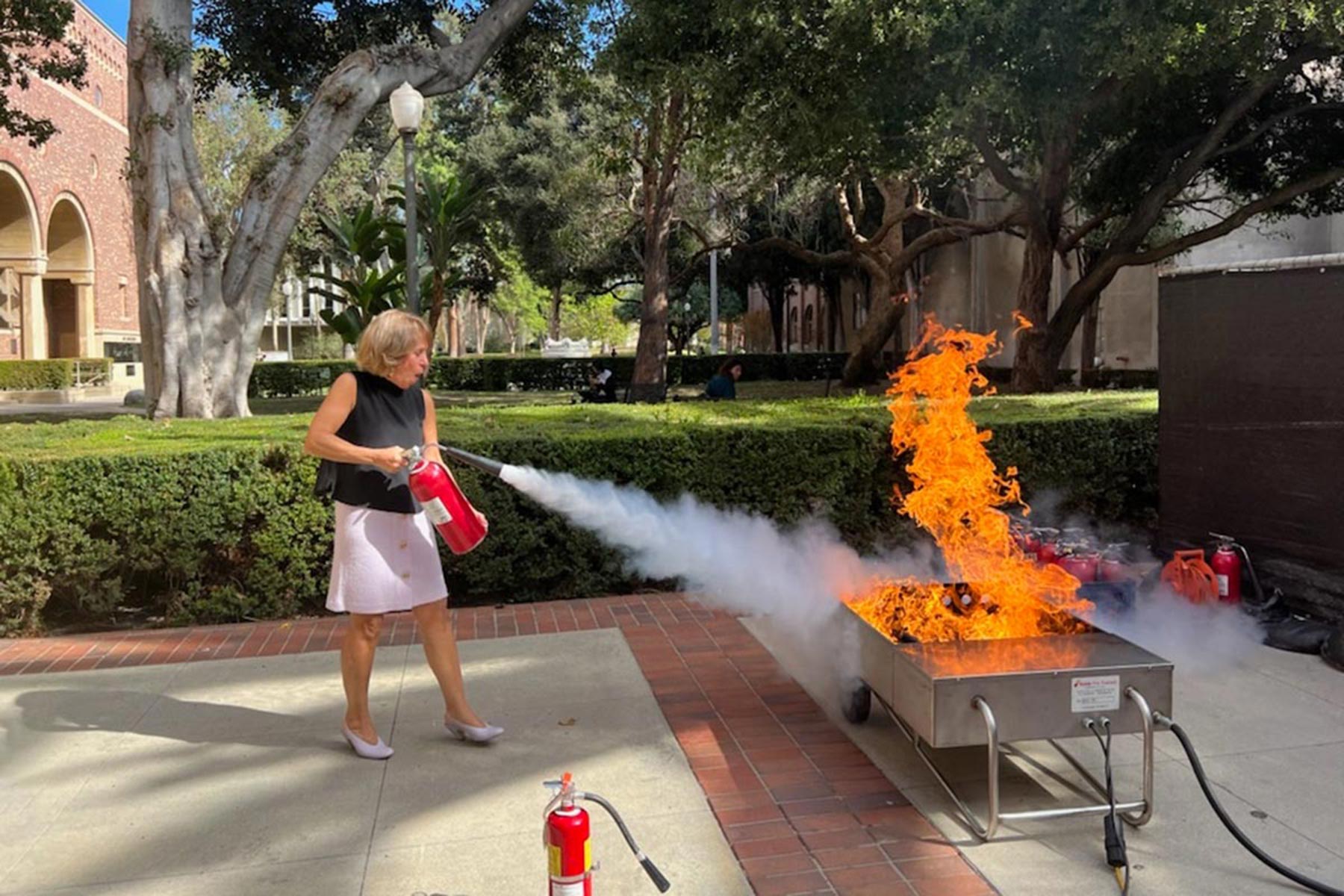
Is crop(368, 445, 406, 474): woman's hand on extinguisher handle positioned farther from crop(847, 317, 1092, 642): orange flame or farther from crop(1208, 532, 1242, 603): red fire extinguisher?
crop(1208, 532, 1242, 603): red fire extinguisher

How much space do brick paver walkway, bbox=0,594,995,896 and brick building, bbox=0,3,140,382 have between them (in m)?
32.0

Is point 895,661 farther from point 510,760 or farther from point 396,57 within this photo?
point 396,57

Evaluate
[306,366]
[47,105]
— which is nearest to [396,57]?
[306,366]

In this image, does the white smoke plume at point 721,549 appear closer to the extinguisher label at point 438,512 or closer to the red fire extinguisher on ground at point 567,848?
the extinguisher label at point 438,512

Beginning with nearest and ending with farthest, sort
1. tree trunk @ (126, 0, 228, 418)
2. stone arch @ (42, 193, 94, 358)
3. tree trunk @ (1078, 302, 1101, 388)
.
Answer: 1. tree trunk @ (126, 0, 228, 418)
2. tree trunk @ (1078, 302, 1101, 388)
3. stone arch @ (42, 193, 94, 358)

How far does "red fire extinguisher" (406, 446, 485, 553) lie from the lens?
3848 mm

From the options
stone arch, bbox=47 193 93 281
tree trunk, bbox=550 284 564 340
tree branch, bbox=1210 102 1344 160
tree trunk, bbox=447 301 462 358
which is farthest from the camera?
tree trunk, bbox=447 301 462 358

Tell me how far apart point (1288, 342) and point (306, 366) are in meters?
30.6

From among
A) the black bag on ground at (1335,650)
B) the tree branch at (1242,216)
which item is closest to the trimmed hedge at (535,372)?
the tree branch at (1242,216)

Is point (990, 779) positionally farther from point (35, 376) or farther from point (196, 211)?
point (35, 376)

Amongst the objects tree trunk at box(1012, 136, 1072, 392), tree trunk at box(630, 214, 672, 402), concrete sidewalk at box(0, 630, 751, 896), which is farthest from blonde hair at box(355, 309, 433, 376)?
tree trunk at box(630, 214, 672, 402)

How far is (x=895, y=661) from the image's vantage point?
12.5 ft

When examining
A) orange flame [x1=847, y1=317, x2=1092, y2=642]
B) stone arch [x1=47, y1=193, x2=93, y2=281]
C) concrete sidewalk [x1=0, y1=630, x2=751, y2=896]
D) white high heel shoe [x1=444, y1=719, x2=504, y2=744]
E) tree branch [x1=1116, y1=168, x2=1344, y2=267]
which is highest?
stone arch [x1=47, y1=193, x2=93, y2=281]

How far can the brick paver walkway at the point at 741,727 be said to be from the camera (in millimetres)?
3393
